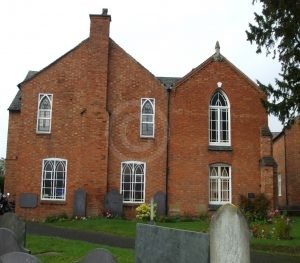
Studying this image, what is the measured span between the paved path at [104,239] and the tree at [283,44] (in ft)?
19.8

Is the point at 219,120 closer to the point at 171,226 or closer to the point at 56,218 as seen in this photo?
the point at 171,226

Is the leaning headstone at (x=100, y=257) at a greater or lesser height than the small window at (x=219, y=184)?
lesser

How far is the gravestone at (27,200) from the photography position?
1011 inches

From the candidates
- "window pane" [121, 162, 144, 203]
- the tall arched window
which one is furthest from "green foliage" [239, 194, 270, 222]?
"window pane" [121, 162, 144, 203]

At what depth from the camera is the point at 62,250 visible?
1383cm

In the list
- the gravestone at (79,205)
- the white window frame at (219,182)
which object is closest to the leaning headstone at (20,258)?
the gravestone at (79,205)

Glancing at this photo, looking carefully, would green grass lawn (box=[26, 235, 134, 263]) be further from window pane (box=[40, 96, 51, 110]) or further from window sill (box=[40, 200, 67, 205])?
window pane (box=[40, 96, 51, 110])

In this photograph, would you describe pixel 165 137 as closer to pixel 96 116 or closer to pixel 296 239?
pixel 96 116

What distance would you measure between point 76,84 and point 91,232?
980 cm

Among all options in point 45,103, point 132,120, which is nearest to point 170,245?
point 132,120

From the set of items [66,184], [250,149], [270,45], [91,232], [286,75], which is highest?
[270,45]

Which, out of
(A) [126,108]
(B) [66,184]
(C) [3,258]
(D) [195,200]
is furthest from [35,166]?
(C) [3,258]

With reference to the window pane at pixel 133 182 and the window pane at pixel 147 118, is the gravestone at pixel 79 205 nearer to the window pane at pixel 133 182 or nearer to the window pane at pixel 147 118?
the window pane at pixel 133 182

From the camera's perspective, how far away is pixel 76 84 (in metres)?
27.0
